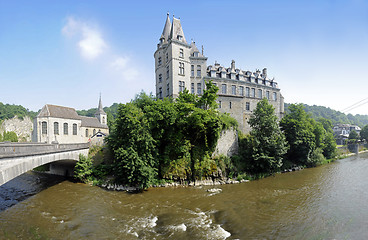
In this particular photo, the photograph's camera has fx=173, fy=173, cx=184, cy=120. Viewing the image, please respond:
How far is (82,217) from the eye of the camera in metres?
11.8

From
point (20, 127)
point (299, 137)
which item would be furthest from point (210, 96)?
point (20, 127)

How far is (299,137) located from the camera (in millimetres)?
27328

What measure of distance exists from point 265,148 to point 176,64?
1783cm

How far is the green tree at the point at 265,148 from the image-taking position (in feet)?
74.0

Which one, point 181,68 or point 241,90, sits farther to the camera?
point 241,90

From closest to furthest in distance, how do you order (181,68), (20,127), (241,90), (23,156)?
(23,156) < (181,68) < (241,90) < (20,127)

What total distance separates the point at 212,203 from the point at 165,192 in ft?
16.4

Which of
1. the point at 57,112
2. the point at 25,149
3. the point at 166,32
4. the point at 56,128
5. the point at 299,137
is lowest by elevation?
the point at 299,137

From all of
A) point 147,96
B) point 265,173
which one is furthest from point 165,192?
point 265,173

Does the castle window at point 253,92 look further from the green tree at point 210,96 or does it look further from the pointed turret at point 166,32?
the pointed turret at point 166,32

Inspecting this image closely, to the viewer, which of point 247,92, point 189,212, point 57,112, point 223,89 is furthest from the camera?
point 247,92

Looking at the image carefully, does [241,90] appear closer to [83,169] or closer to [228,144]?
[228,144]

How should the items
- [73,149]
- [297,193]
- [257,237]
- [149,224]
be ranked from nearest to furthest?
1. [257,237]
2. [149,224]
3. [297,193]
4. [73,149]

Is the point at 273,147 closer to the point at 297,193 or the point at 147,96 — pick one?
the point at 297,193
